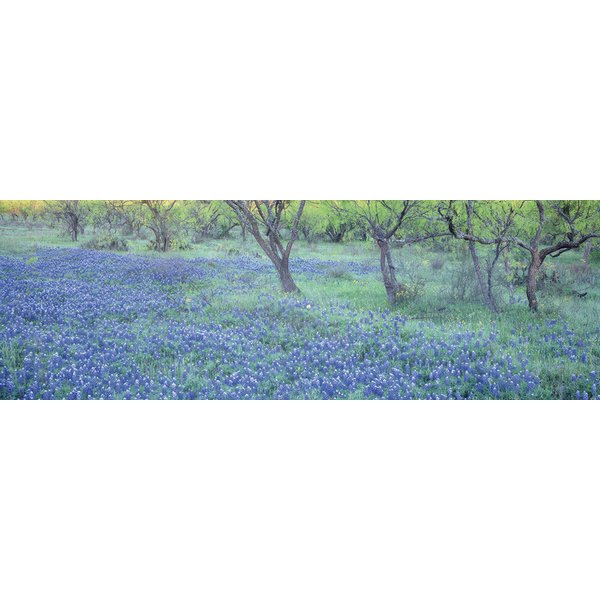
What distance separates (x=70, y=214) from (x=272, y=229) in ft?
7.37

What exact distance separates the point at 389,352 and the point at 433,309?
81cm

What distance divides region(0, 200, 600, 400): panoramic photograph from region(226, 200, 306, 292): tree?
16 millimetres

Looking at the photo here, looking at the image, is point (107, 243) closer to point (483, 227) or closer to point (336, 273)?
point (336, 273)

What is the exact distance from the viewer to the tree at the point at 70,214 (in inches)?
207

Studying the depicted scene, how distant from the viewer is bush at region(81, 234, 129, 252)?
573 cm

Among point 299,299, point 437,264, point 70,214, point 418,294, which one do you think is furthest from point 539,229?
point 70,214

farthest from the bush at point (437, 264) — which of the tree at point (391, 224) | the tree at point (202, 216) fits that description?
the tree at point (202, 216)

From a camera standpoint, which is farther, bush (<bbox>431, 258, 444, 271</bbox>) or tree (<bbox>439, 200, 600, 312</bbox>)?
bush (<bbox>431, 258, 444, 271</bbox>)

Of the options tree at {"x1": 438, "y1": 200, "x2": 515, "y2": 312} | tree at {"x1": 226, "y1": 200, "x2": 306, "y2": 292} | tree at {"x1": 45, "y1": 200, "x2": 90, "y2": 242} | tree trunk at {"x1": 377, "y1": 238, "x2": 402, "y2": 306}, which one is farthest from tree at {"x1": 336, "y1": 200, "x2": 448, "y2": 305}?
tree at {"x1": 45, "y1": 200, "x2": 90, "y2": 242}

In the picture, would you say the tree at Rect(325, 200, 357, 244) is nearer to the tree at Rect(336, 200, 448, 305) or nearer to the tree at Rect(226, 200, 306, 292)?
the tree at Rect(336, 200, 448, 305)

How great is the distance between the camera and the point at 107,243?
5.80 meters
